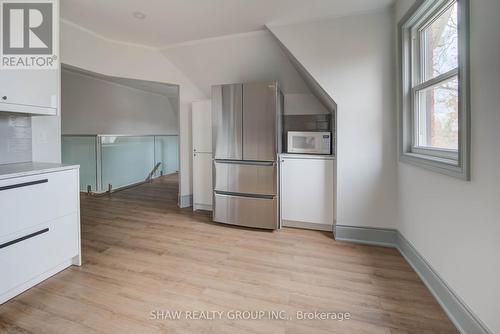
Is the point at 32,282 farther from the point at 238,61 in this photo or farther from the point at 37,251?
the point at 238,61

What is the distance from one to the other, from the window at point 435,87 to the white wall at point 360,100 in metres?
0.20

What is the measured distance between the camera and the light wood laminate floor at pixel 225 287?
1480 millimetres

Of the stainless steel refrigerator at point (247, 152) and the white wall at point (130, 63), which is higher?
the white wall at point (130, 63)

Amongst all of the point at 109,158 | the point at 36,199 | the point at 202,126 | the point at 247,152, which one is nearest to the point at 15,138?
the point at 36,199

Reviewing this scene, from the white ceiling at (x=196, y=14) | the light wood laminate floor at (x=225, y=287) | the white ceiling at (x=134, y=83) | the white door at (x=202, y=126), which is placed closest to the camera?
the light wood laminate floor at (x=225, y=287)

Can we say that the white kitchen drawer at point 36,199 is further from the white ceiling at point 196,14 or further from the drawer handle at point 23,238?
the white ceiling at point 196,14

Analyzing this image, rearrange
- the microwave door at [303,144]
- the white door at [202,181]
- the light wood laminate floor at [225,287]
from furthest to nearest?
the white door at [202,181] → the microwave door at [303,144] → the light wood laminate floor at [225,287]

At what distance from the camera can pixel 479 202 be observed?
1.28 meters

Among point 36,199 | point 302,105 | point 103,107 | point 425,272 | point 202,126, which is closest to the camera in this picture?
point 36,199

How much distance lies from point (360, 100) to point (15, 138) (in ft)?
11.2

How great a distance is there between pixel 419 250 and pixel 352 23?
2352 mm

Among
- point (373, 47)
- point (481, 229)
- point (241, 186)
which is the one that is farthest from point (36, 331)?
point (373, 47)

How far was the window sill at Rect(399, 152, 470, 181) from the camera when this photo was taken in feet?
4.65

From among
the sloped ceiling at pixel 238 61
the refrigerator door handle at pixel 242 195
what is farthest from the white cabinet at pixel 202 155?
the refrigerator door handle at pixel 242 195
